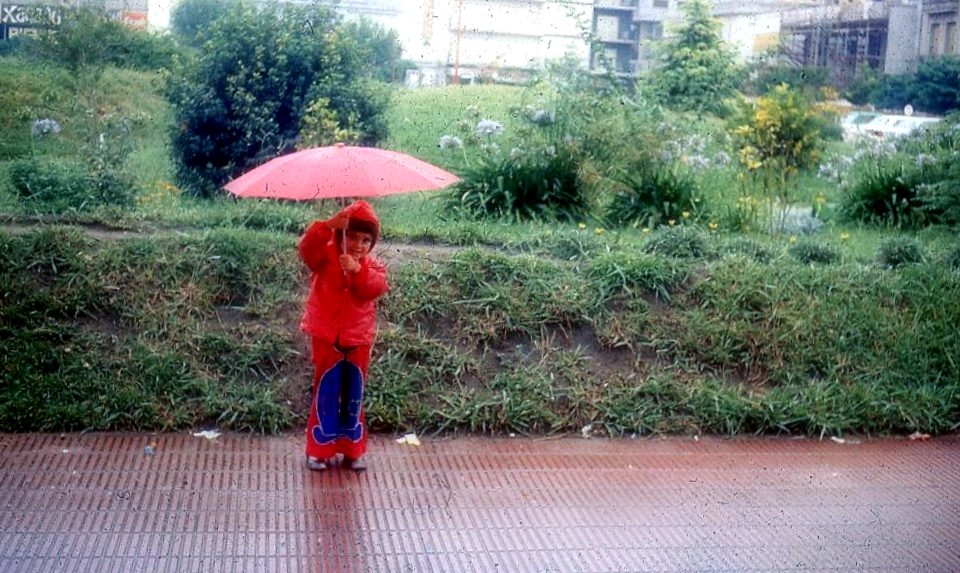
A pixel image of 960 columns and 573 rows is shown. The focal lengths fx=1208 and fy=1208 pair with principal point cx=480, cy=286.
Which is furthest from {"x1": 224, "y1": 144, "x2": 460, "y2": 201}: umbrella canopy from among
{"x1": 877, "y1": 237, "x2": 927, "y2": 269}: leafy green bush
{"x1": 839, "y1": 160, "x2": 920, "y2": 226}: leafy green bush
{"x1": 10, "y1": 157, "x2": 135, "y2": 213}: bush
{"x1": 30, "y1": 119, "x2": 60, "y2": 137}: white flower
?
{"x1": 839, "y1": 160, "x2": 920, "y2": 226}: leafy green bush

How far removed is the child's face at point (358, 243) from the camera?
19.0 ft

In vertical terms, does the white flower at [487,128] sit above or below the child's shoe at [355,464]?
above

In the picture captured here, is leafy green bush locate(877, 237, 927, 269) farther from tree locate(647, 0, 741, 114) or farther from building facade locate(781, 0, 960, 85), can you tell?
tree locate(647, 0, 741, 114)

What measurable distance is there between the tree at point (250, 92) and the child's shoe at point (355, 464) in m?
4.61

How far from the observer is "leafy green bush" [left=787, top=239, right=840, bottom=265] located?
29.6ft

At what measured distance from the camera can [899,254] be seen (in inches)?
355

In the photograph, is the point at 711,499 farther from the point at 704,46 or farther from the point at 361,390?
the point at 704,46

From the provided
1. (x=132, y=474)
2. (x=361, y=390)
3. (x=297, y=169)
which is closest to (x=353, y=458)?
(x=361, y=390)

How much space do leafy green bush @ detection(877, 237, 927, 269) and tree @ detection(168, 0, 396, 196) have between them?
14.7ft

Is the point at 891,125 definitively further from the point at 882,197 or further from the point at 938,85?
the point at 882,197

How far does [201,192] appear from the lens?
410 inches

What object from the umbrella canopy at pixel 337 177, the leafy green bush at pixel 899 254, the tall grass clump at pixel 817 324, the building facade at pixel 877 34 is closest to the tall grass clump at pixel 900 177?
the building facade at pixel 877 34

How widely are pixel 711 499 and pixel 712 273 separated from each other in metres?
2.58

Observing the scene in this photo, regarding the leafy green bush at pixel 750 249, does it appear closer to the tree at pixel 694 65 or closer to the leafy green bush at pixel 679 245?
the leafy green bush at pixel 679 245
